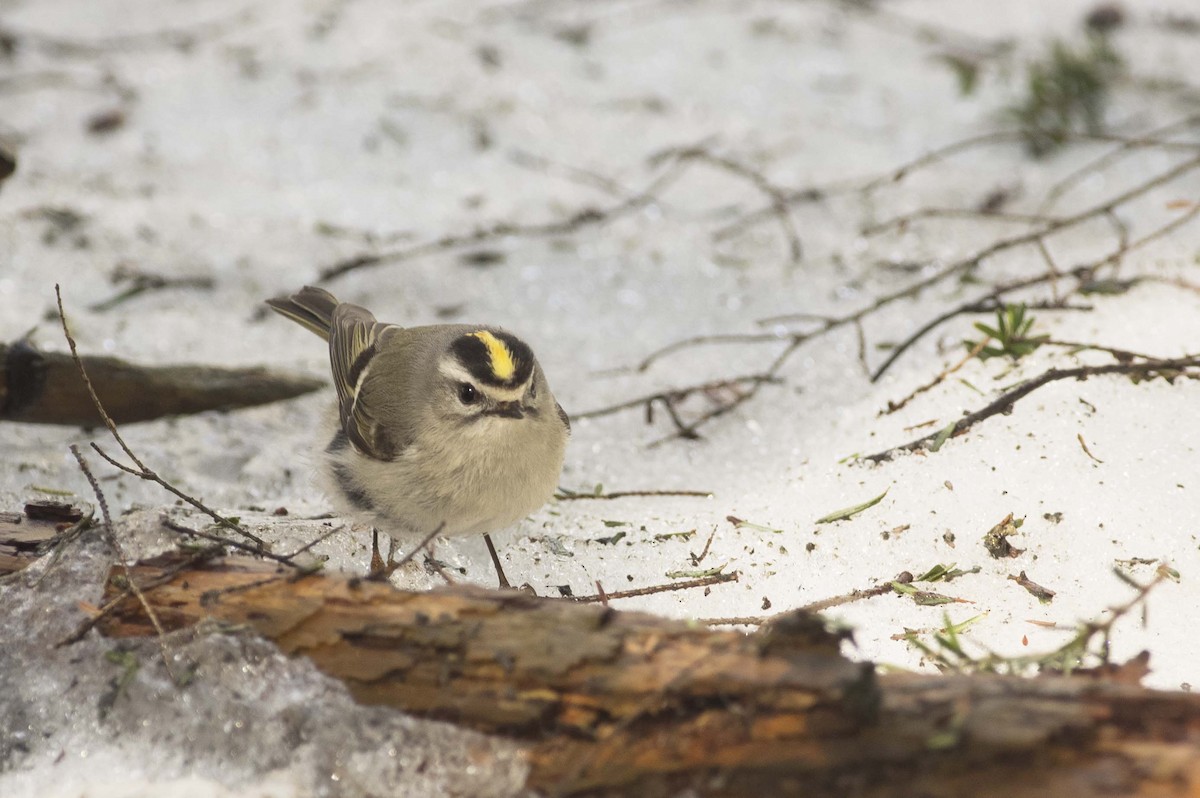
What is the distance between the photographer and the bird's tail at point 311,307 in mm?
4926

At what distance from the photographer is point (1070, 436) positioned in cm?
373

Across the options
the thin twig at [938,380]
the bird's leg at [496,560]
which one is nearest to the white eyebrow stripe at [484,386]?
the bird's leg at [496,560]

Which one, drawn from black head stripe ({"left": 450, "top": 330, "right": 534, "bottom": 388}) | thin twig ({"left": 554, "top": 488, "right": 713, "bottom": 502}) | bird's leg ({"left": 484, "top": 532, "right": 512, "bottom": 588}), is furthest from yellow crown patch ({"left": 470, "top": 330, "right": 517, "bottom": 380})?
thin twig ({"left": 554, "top": 488, "right": 713, "bottom": 502})

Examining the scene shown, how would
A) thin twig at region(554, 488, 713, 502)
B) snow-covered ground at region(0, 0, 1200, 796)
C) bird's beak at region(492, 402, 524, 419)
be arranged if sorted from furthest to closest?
thin twig at region(554, 488, 713, 502) → bird's beak at region(492, 402, 524, 419) → snow-covered ground at region(0, 0, 1200, 796)

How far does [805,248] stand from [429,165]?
248 centimetres

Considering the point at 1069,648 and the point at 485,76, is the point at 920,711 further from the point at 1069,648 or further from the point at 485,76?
the point at 485,76

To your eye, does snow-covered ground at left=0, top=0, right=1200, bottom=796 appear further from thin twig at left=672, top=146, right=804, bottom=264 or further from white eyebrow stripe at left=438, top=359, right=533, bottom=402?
white eyebrow stripe at left=438, top=359, right=533, bottom=402

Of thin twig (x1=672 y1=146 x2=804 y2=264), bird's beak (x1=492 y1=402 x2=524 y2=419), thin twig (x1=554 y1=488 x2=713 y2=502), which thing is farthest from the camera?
thin twig (x1=672 y1=146 x2=804 y2=264)

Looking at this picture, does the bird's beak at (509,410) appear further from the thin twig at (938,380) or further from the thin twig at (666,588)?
the thin twig at (938,380)

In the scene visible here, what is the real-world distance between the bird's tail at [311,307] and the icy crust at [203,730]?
7.65ft

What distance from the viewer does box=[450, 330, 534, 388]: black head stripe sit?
380cm

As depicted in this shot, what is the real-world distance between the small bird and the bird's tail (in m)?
0.91

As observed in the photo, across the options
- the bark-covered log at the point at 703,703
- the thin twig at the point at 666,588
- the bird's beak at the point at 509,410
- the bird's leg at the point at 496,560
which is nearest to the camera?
the bark-covered log at the point at 703,703

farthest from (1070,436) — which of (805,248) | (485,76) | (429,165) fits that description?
(485,76)
